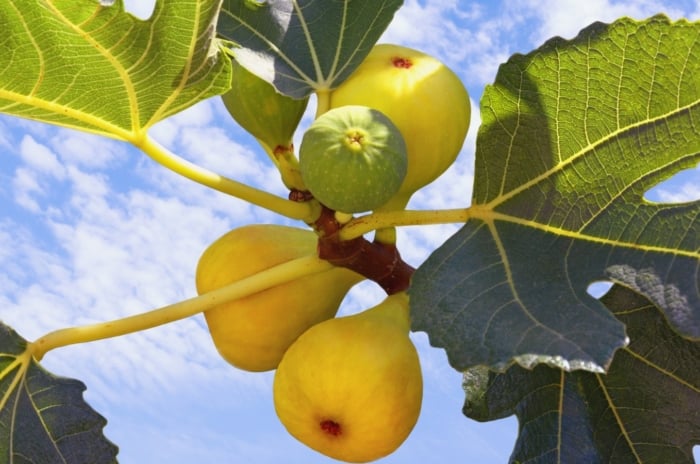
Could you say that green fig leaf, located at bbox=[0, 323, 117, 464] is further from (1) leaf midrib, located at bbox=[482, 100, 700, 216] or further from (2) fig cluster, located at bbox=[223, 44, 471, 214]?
(1) leaf midrib, located at bbox=[482, 100, 700, 216]

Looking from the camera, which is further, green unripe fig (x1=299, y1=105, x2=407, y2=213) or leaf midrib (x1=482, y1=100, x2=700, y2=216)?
leaf midrib (x1=482, y1=100, x2=700, y2=216)

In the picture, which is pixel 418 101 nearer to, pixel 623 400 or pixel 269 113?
pixel 269 113

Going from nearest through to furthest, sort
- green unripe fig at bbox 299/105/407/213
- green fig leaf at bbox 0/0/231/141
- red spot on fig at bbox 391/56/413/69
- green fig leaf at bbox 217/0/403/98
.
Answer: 1. green unripe fig at bbox 299/105/407/213
2. green fig leaf at bbox 0/0/231/141
3. red spot on fig at bbox 391/56/413/69
4. green fig leaf at bbox 217/0/403/98

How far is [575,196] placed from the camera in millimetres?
1932

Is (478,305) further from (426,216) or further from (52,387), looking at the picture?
(52,387)

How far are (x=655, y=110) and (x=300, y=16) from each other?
75cm

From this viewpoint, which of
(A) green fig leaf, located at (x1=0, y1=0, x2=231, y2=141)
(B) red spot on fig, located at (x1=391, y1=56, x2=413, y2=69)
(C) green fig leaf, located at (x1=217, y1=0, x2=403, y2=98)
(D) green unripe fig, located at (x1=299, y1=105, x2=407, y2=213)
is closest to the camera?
(D) green unripe fig, located at (x1=299, y1=105, x2=407, y2=213)

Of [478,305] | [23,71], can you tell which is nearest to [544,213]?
[478,305]

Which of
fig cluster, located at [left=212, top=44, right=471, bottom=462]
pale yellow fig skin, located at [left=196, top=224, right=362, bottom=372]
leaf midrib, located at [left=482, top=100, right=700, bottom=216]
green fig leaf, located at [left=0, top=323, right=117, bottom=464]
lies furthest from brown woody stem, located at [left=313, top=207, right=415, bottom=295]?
green fig leaf, located at [left=0, top=323, right=117, bottom=464]

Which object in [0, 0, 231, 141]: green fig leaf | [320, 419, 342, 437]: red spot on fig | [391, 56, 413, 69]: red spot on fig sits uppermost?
[391, 56, 413, 69]: red spot on fig

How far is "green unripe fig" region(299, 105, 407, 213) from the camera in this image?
5.55ft

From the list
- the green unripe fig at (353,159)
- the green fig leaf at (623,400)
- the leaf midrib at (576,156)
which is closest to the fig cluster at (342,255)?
the green unripe fig at (353,159)

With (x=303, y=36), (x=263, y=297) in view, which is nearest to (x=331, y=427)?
(x=263, y=297)

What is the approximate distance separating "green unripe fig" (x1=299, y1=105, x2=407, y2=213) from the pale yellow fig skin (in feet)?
1.42
